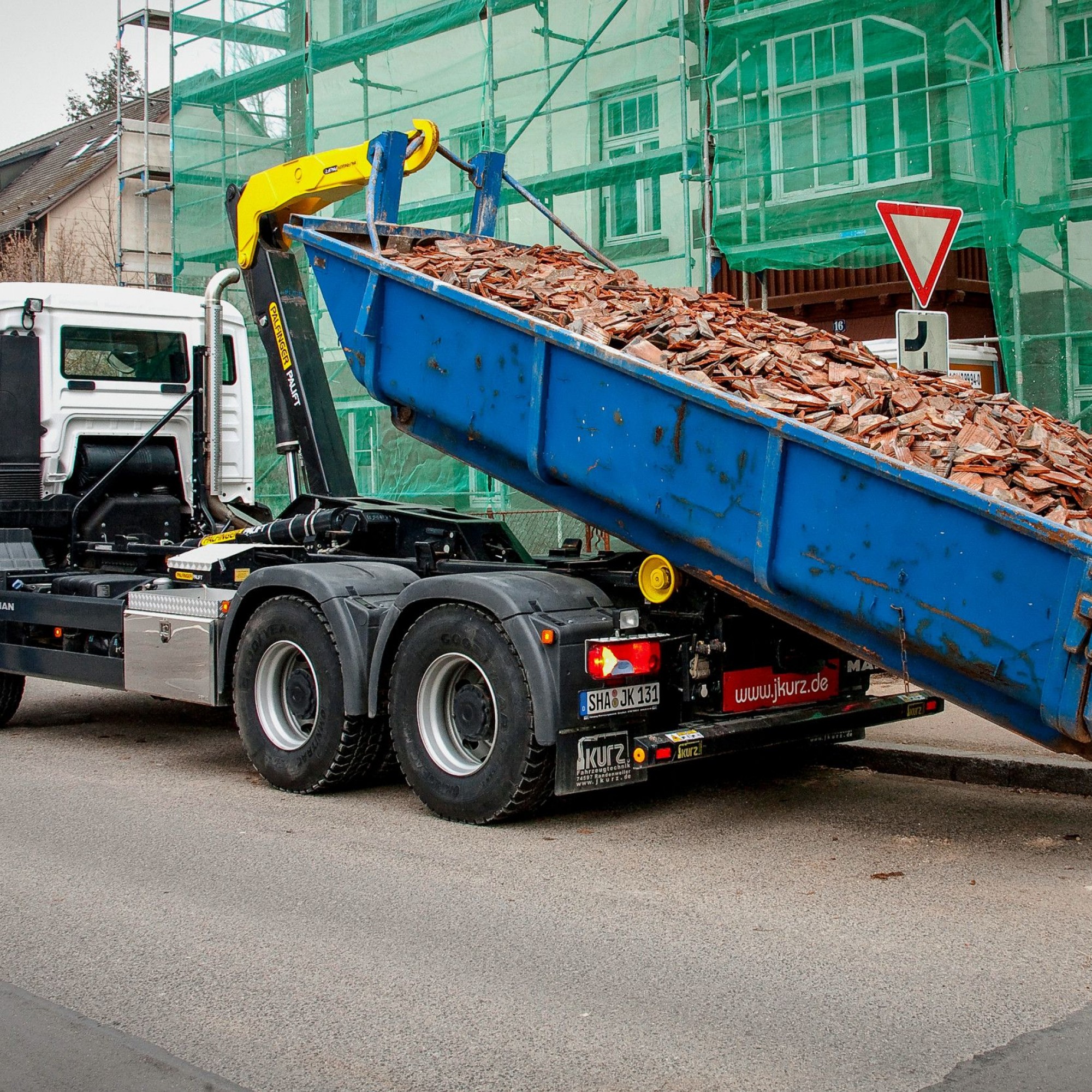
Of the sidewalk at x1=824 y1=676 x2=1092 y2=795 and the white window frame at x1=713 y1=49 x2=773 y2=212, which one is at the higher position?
the white window frame at x1=713 y1=49 x2=773 y2=212

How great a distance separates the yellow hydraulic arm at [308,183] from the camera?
8.56 meters

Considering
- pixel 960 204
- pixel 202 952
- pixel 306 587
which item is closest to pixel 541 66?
pixel 960 204

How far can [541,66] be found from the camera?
18.3 metres

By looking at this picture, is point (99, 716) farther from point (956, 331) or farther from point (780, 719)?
point (956, 331)

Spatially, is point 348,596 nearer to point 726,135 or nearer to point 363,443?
point 726,135

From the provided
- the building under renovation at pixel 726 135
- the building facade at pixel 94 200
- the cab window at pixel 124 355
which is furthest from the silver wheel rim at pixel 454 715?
Answer: the building facade at pixel 94 200

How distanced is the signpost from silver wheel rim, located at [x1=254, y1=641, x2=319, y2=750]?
148 inches

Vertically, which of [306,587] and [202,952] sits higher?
[306,587]

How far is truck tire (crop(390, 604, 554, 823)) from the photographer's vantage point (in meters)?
6.61

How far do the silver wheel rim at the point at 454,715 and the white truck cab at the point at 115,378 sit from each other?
386cm

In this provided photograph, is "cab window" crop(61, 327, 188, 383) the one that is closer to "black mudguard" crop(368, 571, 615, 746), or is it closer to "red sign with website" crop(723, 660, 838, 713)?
→ "black mudguard" crop(368, 571, 615, 746)

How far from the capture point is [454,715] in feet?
22.9

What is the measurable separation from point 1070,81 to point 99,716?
1076cm

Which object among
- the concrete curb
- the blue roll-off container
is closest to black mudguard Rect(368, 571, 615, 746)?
the blue roll-off container
